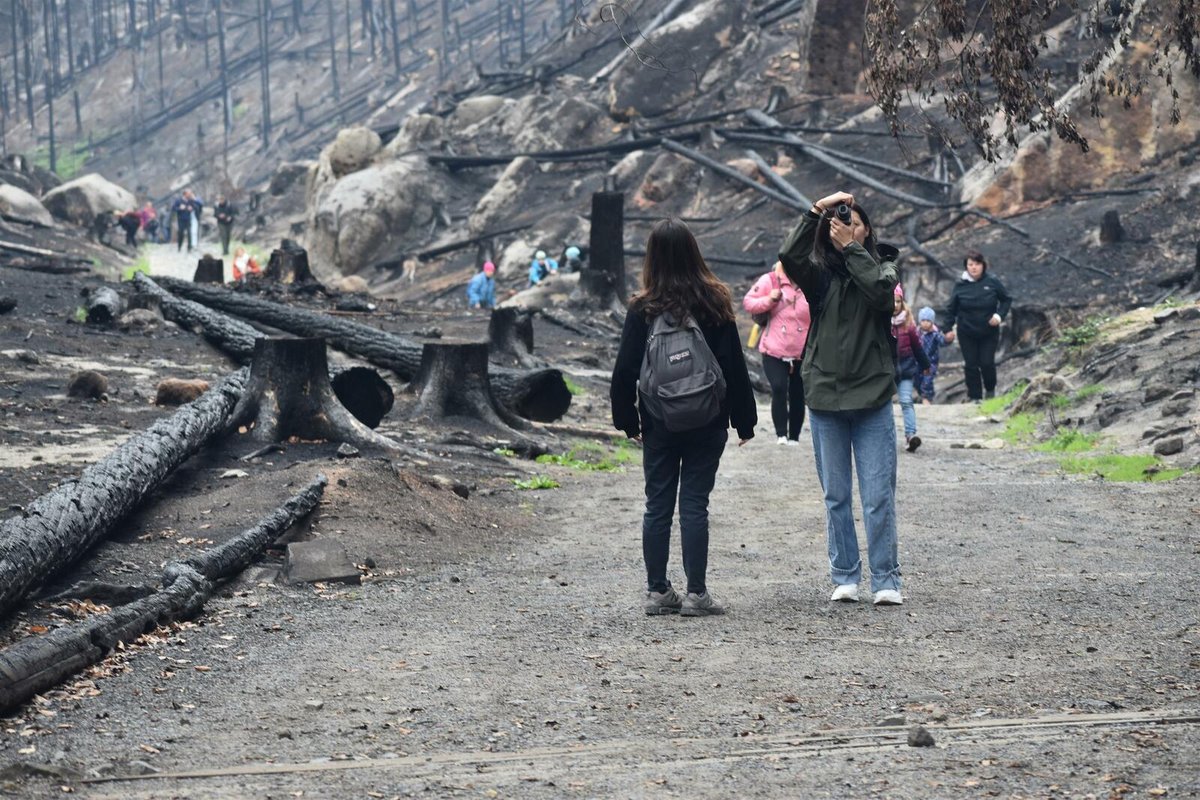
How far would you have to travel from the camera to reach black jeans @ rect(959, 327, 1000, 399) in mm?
18328

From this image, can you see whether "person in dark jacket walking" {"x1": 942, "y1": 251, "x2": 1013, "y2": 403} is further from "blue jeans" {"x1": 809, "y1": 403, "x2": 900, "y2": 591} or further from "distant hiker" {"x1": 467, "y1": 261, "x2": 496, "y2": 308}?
"distant hiker" {"x1": 467, "y1": 261, "x2": 496, "y2": 308}

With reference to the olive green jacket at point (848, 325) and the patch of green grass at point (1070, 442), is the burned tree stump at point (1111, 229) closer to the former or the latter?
the patch of green grass at point (1070, 442)

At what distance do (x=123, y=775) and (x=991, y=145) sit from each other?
509 centimetres

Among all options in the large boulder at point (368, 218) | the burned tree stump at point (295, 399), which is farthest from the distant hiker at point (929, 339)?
the large boulder at point (368, 218)

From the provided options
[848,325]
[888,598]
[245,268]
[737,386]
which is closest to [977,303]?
[848,325]

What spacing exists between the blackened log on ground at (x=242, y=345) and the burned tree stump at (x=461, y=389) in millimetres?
427

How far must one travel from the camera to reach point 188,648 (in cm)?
608

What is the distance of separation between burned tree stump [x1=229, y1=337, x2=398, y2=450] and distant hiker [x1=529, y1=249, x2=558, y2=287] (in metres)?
21.1

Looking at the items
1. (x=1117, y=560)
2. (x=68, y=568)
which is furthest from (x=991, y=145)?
(x=68, y=568)

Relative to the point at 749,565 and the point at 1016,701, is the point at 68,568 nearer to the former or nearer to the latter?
the point at 749,565

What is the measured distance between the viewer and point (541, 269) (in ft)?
115

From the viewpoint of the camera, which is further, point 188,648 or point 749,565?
point 749,565

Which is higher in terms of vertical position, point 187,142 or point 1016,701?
point 187,142

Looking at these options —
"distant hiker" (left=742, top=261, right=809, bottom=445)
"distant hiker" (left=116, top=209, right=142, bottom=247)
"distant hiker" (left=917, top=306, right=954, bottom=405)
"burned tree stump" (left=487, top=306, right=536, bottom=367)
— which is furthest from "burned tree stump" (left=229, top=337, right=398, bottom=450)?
"distant hiker" (left=116, top=209, right=142, bottom=247)
